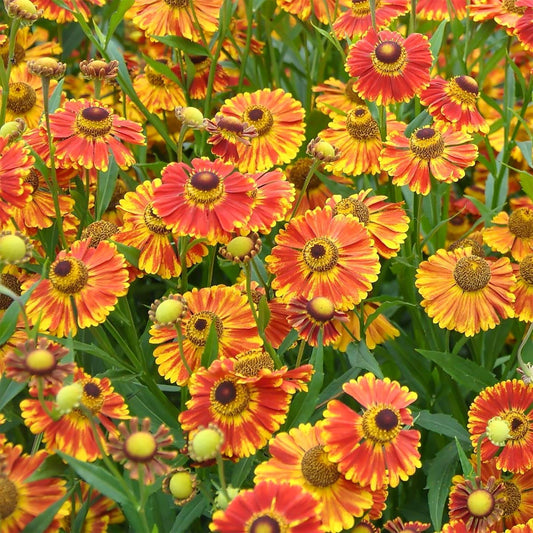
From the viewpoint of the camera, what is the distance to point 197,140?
5.36 ft

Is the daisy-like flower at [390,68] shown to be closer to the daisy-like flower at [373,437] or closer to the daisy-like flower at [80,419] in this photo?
the daisy-like flower at [373,437]

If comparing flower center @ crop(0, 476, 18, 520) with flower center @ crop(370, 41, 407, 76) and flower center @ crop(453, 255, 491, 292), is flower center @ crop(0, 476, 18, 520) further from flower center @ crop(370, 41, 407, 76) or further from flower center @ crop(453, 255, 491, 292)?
flower center @ crop(370, 41, 407, 76)

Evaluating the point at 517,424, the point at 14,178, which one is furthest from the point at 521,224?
the point at 14,178

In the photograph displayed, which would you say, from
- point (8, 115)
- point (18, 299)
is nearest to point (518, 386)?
point (18, 299)

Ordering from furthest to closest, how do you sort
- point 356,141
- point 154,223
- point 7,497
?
1. point 356,141
2. point 154,223
3. point 7,497

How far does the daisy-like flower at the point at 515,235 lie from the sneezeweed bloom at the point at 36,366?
806 mm

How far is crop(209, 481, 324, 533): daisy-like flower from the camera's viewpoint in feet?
3.12

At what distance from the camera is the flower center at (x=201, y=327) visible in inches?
50.6

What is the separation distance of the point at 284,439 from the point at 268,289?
325 millimetres

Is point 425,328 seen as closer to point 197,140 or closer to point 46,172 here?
point 197,140

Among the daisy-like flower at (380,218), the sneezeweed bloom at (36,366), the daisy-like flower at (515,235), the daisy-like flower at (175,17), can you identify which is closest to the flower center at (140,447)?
the sneezeweed bloom at (36,366)

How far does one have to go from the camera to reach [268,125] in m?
1.59

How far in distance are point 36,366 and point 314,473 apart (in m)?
0.37

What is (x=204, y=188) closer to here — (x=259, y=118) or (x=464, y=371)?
(x=259, y=118)
